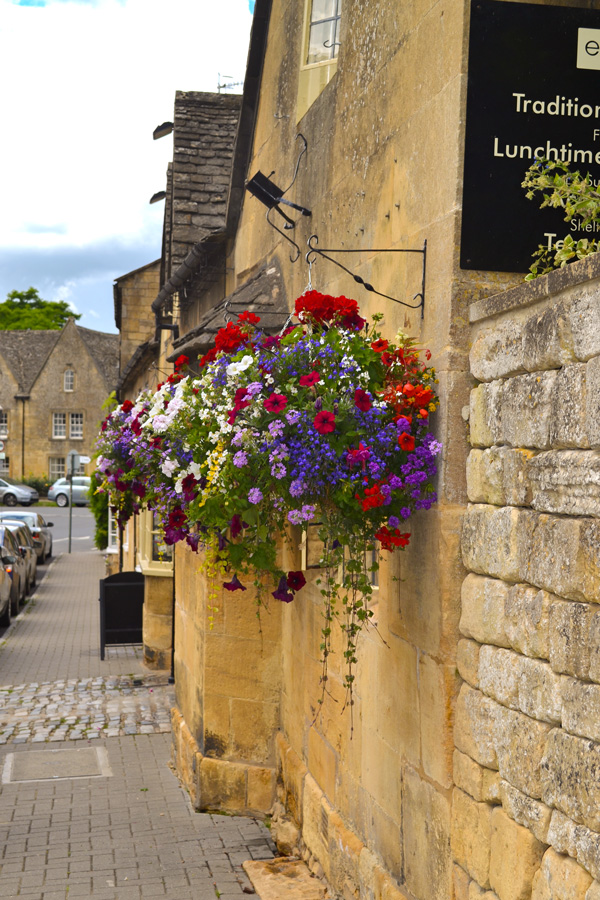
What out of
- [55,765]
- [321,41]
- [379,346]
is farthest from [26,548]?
[379,346]

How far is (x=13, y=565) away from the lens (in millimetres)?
18469

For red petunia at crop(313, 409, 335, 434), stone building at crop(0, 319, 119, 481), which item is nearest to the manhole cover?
red petunia at crop(313, 409, 335, 434)

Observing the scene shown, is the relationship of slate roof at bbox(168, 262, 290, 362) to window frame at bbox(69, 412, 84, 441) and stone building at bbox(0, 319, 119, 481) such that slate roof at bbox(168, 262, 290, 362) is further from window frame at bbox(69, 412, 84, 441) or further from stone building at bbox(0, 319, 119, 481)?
window frame at bbox(69, 412, 84, 441)

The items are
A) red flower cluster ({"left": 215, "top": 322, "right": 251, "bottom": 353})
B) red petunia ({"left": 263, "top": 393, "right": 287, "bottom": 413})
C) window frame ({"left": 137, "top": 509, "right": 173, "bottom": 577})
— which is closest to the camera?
red petunia ({"left": 263, "top": 393, "right": 287, "bottom": 413})

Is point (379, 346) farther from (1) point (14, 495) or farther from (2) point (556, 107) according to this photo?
(1) point (14, 495)

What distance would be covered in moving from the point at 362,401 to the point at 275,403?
1.16ft

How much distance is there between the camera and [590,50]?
392 centimetres

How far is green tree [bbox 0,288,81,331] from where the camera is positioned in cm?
6906

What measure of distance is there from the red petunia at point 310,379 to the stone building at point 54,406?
179ft

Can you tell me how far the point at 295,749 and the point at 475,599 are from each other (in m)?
3.51

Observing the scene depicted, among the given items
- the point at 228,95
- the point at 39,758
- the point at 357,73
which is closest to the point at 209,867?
the point at 39,758

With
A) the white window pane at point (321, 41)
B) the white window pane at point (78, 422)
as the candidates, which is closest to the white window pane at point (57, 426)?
the white window pane at point (78, 422)

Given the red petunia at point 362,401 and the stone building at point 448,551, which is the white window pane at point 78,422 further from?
the red petunia at point 362,401

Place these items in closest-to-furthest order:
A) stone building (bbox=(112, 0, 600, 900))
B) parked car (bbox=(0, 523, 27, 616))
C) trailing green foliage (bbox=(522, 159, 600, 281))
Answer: stone building (bbox=(112, 0, 600, 900)) → trailing green foliage (bbox=(522, 159, 600, 281)) → parked car (bbox=(0, 523, 27, 616))
